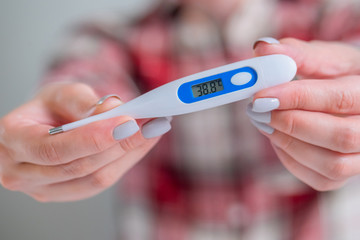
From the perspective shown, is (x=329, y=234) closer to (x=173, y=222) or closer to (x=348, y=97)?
(x=173, y=222)

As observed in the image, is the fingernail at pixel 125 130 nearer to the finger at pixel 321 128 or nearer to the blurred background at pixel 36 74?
the finger at pixel 321 128

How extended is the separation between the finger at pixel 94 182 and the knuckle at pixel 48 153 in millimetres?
103

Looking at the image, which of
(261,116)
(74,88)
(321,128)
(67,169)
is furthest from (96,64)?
(321,128)

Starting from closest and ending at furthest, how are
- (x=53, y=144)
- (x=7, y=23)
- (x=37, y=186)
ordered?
(x=53, y=144), (x=37, y=186), (x=7, y=23)

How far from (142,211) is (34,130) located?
0.86 meters

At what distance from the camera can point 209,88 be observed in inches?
28.6

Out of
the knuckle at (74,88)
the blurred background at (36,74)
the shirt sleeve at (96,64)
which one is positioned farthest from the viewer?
the blurred background at (36,74)

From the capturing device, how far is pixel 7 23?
5.32 feet

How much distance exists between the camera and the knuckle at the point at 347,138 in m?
0.70

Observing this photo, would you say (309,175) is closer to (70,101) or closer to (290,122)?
(290,122)

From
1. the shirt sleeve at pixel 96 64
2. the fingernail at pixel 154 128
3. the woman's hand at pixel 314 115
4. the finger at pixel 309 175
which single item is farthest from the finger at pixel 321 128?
the shirt sleeve at pixel 96 64

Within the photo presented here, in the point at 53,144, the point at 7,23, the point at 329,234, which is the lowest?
the point at 329,234

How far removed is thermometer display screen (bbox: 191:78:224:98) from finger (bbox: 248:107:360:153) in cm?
12

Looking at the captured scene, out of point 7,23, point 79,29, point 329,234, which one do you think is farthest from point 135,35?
point 329,234
